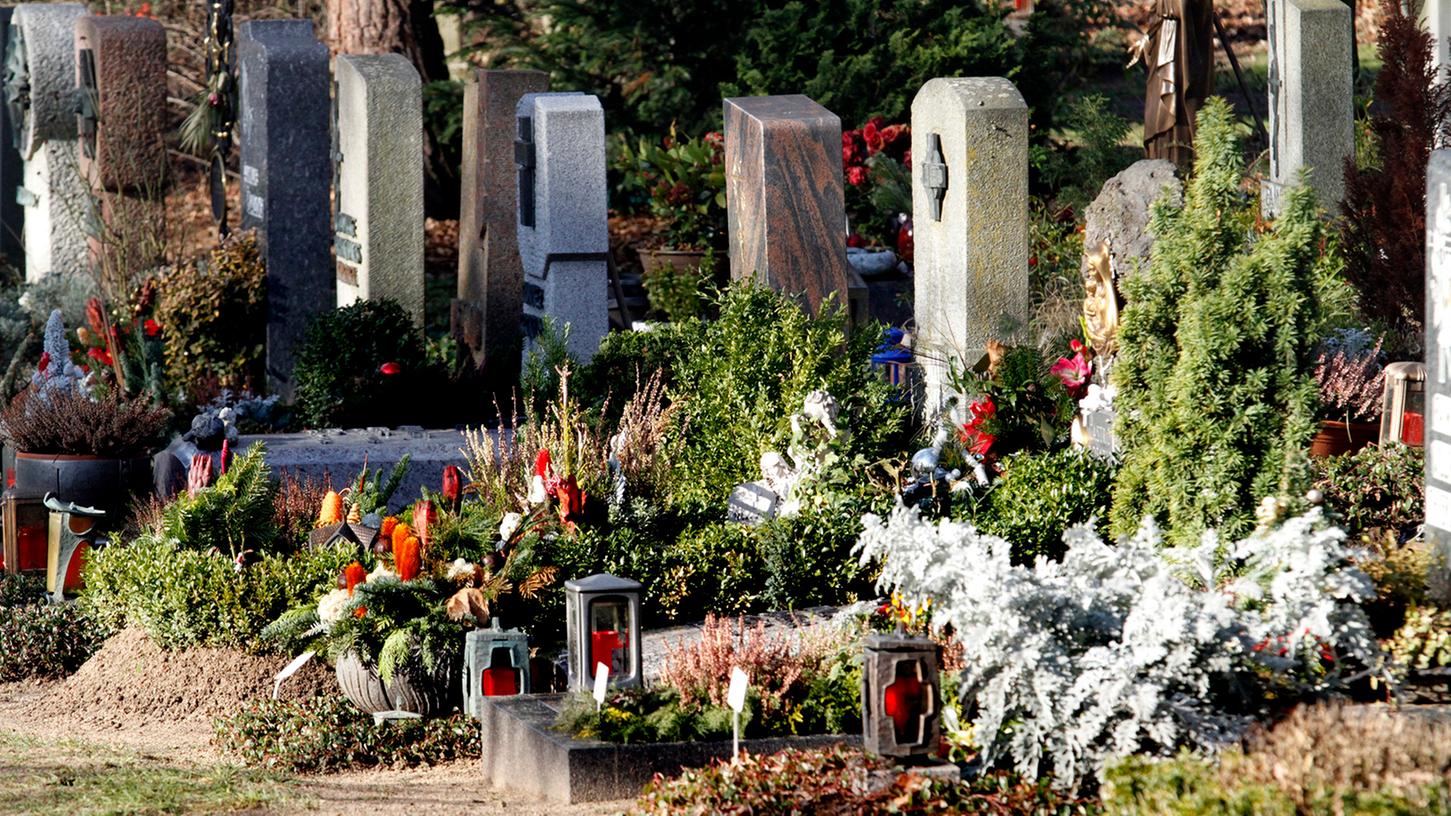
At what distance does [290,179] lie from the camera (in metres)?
13.4

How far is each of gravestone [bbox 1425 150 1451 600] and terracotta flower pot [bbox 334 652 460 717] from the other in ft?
12.0

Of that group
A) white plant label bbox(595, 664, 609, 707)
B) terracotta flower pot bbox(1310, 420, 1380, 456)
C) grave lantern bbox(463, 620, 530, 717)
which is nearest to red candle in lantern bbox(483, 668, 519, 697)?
grave lantern bbox(463, 620, 530, 717)

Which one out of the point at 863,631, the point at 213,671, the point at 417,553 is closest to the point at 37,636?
the point at 213,671

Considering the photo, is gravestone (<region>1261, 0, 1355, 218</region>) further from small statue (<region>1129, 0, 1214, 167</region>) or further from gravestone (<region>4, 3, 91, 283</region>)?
gravestone (<region>4, 3, 91, 283</region>)

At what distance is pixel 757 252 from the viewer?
11438mm

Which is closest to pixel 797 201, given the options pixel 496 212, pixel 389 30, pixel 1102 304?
pixel 1102 304

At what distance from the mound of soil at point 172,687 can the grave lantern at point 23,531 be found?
162cm

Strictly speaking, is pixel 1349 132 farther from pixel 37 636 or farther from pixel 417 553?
pixel 37 636

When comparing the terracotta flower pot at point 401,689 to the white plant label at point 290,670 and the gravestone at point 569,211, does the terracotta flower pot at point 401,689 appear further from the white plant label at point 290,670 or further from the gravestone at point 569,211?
the gravestone at point 569,211

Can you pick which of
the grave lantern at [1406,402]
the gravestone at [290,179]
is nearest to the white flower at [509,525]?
the grave lantern at [1406,402]

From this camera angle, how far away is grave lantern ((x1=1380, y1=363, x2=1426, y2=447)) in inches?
360

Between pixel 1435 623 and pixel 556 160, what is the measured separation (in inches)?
266

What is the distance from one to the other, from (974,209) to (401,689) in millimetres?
4802

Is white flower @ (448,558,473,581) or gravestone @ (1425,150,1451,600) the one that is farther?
white flower @ (448,558,473,581)
